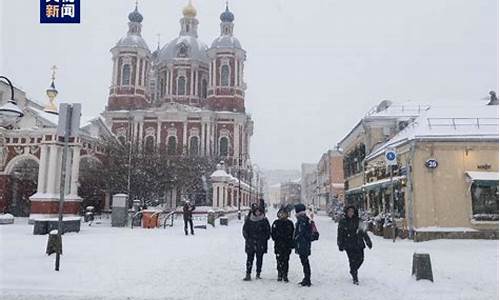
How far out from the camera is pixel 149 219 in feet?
80.6

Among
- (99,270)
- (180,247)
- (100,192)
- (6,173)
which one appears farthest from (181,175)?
(99,270)

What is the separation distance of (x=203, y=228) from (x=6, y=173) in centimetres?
1615

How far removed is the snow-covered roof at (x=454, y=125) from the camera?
19.1 metres

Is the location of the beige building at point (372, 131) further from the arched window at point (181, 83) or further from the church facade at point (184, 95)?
the arched window at point (181, 83)

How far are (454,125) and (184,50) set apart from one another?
48162mm

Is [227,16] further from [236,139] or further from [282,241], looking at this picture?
[282,241]

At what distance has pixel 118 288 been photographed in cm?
824

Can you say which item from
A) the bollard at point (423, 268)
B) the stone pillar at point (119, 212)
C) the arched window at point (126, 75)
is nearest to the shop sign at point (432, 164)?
the bollard at point (423, 268)

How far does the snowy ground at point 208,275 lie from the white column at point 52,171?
43.6 ft

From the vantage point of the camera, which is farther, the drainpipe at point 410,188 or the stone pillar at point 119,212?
the stone pillar at point 119,212

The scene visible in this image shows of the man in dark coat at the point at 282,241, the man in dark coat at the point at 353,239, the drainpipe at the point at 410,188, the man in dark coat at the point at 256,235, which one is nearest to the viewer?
the man in dark coat at the point at 353,239

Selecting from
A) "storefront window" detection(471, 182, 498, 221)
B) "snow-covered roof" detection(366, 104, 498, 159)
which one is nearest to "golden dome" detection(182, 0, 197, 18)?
"snow-covered roof" detection(366, 104, 498, 159)

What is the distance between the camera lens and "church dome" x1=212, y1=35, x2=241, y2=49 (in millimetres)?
59094

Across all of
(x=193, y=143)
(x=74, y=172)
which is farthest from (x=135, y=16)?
(x=74, y=172)
